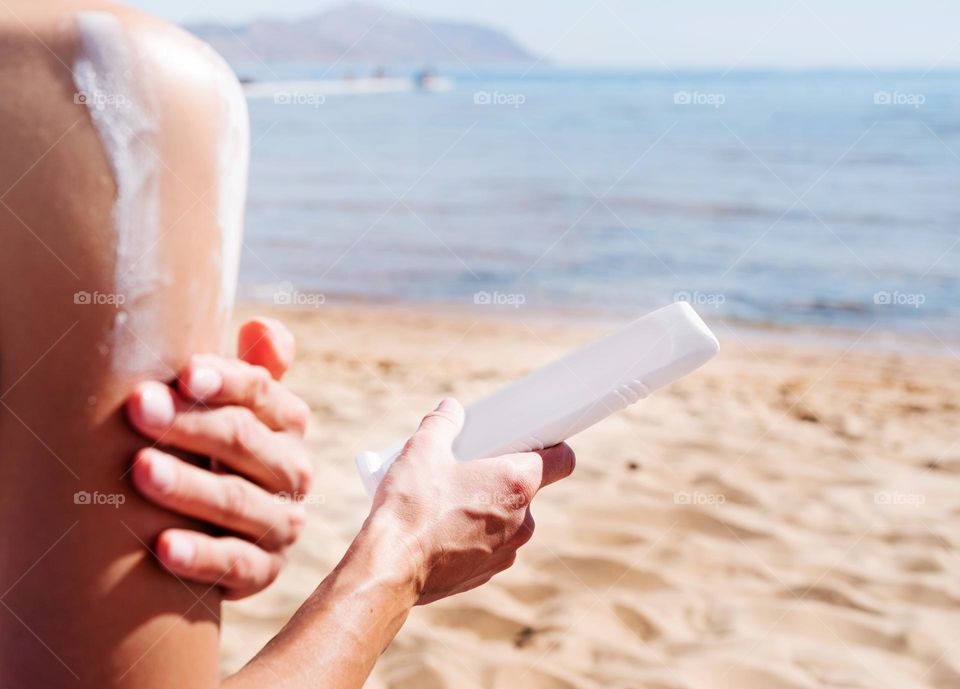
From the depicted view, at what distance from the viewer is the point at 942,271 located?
6.89 m

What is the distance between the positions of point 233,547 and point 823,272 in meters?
6.62

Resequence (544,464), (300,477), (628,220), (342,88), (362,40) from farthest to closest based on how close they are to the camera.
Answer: (362,40) → (342,88) → (628,220) → (544,464) → (300,477)

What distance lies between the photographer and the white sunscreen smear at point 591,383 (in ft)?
4.06

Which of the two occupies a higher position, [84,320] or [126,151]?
[126,151]

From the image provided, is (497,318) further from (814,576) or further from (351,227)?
(814,576)

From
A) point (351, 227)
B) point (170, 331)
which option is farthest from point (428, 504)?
point (351, 227)

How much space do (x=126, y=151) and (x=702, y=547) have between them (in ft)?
7.39

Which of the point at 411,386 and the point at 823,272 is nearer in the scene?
the point at 411,386

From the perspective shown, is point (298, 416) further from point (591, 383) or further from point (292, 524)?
point (591, 383)

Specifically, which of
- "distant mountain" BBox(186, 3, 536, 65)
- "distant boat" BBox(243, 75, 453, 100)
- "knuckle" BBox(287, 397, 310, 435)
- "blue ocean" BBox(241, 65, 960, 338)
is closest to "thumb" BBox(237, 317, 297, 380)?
"knuckle" BBox(287, 397, 310, 435)

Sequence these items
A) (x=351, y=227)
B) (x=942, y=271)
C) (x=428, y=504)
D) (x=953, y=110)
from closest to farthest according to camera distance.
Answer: (x=428, y=504) < (x=942, y=271) < (x=351, y=227) < (x=953, y=110)

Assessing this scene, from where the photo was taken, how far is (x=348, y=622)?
43.1 inches

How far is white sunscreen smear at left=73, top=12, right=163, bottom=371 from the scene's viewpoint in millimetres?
837

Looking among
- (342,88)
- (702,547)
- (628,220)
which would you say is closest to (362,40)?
(342,88)
